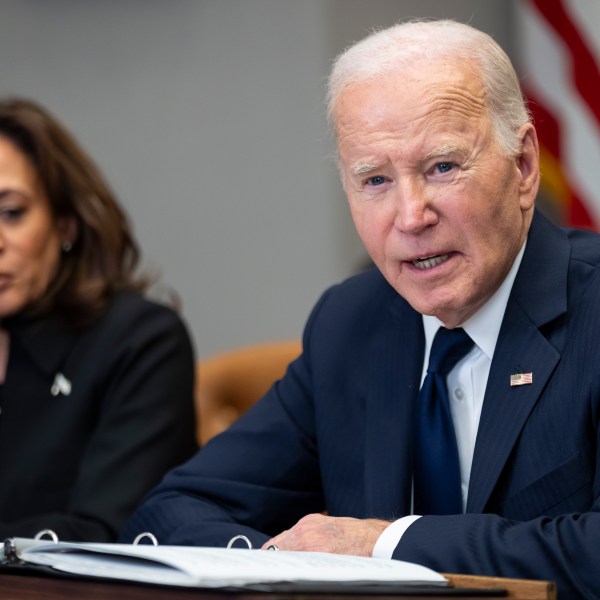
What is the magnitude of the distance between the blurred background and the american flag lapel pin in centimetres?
219

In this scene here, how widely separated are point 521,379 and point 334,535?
0.40 metres

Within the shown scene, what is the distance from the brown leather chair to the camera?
3.06 meters

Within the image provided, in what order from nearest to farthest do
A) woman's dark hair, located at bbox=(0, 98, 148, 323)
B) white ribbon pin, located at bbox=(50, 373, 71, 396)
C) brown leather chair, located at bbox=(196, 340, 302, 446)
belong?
white ribbon pin, located at bbox=(50, 373, 71, 396), woman's dark hair, located at bbox=(0, 98, 148, 323), brown leather chair, located at bbox=(196, 340, 302, 446)

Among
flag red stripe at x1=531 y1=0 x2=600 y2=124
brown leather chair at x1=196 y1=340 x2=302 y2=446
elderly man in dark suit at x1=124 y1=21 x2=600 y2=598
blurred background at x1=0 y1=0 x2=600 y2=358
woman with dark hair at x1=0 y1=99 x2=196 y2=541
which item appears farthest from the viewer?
blurred background at x1=0 y1=0 x2=600 y2=358

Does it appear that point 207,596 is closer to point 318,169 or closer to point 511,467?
point 511,467

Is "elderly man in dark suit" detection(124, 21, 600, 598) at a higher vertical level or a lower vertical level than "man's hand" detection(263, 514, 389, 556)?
higher

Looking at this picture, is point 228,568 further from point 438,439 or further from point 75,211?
point 75,211

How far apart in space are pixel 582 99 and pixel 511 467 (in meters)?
2.41

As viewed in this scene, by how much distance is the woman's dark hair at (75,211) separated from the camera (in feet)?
9.67

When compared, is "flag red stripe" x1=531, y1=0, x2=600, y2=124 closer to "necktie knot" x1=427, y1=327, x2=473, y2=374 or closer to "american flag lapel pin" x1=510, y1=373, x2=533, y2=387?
"necktie knot" x1=427, y1=327, x2=473, y2=374

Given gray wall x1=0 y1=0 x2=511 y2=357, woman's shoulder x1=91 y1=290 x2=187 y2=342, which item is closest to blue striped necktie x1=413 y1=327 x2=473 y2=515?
woman's shoulder x1=91 y1=290 x2=187 y2=342

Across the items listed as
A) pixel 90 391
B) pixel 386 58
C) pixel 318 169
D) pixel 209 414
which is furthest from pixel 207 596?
pixel 318 169

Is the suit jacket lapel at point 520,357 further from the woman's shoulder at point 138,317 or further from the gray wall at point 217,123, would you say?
the gray wall at point 217,123

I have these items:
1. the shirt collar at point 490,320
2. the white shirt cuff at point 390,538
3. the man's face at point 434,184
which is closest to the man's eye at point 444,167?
the man's face at point 434,184
